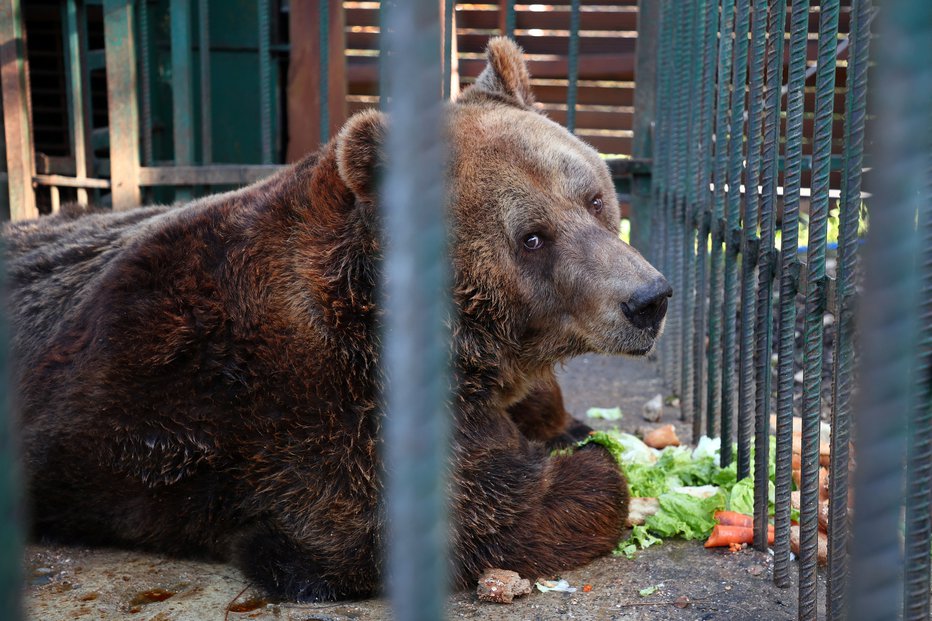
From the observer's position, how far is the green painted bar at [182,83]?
598 centimetres

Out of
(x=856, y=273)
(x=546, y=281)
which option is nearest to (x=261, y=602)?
(x=546, y=281)

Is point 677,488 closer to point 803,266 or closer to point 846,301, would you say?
point 803,266

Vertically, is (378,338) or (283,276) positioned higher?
(283,276)

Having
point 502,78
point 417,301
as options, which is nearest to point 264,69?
point 502,78

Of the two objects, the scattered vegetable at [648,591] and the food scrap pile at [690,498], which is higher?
the food scrap pile at [690,498]

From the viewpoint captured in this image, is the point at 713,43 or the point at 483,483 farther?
the point at 713,43

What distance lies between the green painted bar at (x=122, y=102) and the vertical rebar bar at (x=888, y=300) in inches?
225

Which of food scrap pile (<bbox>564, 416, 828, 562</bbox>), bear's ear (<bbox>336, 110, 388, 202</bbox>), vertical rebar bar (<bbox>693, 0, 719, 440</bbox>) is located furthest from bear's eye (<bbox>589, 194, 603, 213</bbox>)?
vertical rebar bar (<bbox>693, 0, 719, 440</bbox>)

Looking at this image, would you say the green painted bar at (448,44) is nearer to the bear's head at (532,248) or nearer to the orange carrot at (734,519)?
the bear's head at (532,248)

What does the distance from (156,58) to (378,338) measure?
477 cm

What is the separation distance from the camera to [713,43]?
4242mm

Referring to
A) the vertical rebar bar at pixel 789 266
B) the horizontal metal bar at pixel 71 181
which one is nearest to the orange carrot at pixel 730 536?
the vertical rebar bar at pixel 789 266

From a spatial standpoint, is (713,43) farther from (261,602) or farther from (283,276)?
(261,602)

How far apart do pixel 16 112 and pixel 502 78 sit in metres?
3.71
